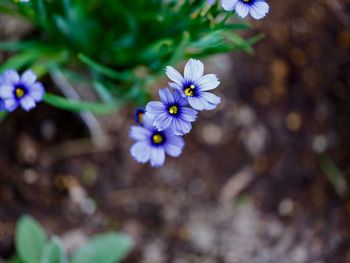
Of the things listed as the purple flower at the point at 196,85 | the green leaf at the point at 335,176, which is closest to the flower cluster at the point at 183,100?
the purple flower at the point at 196,85

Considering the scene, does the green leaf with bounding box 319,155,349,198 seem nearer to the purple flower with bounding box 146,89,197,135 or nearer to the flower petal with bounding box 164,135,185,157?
the flower petal with bounding box 164,135,185,157

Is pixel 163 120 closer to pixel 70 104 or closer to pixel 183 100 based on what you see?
pixel 183 100

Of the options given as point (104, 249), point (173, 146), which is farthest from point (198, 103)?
point (104, 249)

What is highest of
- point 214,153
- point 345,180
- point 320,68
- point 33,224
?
point 320,68

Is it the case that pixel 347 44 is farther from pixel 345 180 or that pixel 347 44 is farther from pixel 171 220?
pixel 171 220

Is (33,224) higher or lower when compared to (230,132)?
lower

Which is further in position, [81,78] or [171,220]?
[171,220]

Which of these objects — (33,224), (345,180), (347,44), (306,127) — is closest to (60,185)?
(33,224)
